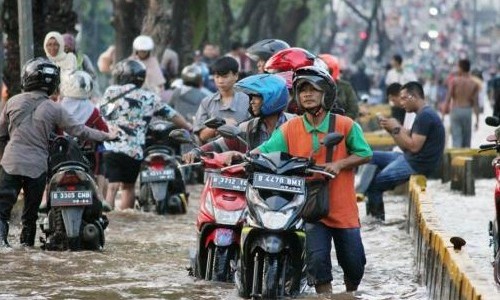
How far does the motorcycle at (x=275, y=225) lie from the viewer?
9.90 metres

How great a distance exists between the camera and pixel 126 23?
994 inches

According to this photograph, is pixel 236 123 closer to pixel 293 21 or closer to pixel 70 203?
pixel 70 203

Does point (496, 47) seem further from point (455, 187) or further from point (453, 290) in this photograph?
point (453, 290)

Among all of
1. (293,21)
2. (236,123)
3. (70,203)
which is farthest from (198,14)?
(293,21)

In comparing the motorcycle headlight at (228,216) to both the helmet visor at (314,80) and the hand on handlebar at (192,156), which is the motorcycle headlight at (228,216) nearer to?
the hand on handlebar at (192,156)

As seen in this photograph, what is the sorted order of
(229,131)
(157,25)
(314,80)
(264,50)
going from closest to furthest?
(314,80)
(229,131)
(264,50)
(157,25)

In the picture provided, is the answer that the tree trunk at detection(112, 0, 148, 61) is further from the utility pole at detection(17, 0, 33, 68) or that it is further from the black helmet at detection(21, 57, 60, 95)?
the black helmet at detection(21, 57, 60, 95)

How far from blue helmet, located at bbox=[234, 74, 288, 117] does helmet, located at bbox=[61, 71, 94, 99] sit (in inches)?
168

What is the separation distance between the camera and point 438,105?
52344 mm

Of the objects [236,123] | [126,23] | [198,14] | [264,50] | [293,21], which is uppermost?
[293,21]

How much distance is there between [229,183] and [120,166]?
5497 mm

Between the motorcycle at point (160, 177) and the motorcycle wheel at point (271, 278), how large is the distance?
679cm

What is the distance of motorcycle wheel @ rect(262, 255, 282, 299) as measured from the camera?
395 inches

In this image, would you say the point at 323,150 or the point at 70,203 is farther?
the point at 70,203
